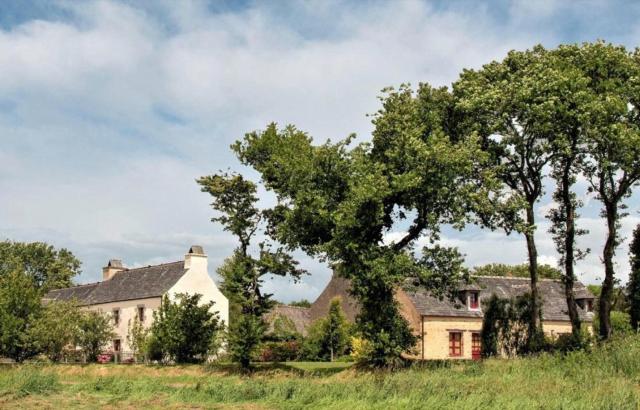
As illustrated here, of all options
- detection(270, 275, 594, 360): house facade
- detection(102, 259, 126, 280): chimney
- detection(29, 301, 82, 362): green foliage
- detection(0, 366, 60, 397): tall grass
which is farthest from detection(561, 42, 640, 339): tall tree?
detection(102, 259, 126, 280): chimney

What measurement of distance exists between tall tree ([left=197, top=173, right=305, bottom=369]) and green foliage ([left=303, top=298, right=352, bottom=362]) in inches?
490

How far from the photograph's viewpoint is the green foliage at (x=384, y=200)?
111ft

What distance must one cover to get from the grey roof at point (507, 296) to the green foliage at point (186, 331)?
17913 mm

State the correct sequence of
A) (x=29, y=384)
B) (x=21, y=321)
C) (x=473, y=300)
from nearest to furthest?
(x=29, y=384) < (x=21, y=321) < (x=473, y=300)

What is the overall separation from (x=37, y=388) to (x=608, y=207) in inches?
1237

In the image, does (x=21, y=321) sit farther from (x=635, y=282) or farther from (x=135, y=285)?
(x=635, y=282)

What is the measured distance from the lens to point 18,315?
1747 inches

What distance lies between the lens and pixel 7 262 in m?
98.6

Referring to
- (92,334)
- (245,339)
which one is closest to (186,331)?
(245,339)

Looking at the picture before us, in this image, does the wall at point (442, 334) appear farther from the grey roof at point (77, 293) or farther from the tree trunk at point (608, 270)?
the grey roof at point (77, 293)

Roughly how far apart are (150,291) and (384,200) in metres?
27.9

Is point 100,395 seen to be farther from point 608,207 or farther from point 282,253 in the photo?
point 608,207

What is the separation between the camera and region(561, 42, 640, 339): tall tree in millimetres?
34562

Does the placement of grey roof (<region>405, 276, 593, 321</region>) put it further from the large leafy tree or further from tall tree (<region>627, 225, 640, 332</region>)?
the large leafy tree
